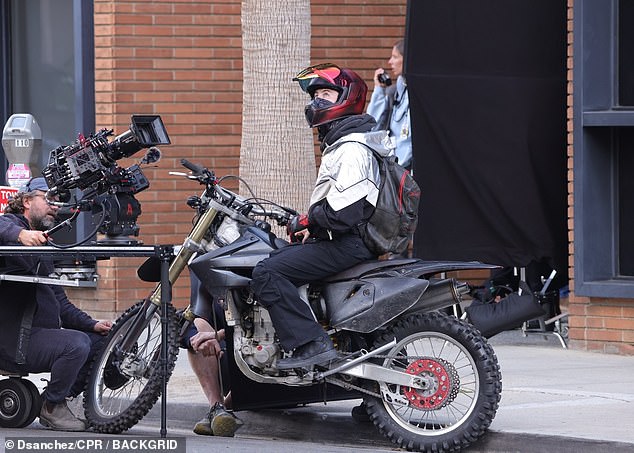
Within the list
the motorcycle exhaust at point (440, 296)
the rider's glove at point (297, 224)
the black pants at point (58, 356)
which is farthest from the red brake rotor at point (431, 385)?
the black pants at point (58, 356)

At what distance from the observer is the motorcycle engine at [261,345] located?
8.28 m

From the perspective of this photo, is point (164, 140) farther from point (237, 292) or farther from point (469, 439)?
point (469, 439)

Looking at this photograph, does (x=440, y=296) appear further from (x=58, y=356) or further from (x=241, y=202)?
(x=58, y=356)

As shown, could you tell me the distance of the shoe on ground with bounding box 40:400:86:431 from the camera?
351 inches

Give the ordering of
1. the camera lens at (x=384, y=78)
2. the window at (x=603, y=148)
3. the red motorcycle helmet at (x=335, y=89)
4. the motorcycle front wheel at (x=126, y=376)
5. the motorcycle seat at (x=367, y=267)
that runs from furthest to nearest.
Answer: the camera lens at (x=384, y=78), the window at (x=603, y=148), the motorcycle front wheel at (x=126, y=376), the red motorcycle helmet at (x=335, y=89), the motorcycle seat at (x=367, y=267)

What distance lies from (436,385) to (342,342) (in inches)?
25.0

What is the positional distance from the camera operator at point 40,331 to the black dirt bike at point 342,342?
21cm

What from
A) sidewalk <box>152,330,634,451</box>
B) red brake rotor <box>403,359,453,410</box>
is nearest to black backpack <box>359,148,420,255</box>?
red brake rotor <box>403,359,453,410</box>

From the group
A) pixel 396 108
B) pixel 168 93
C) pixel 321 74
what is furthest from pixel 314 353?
pixel 168 93

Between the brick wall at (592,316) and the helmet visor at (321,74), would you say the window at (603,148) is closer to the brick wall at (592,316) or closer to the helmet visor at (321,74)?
the brick wall at (592,316)

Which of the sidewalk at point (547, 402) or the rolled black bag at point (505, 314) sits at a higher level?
the rolled black bag at point (505, 314)

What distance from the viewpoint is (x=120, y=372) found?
8.69 metres

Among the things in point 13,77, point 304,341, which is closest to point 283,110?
point 304,341

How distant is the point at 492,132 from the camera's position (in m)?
12.2
